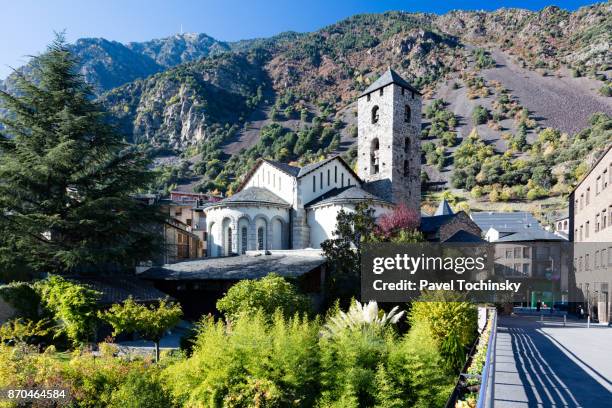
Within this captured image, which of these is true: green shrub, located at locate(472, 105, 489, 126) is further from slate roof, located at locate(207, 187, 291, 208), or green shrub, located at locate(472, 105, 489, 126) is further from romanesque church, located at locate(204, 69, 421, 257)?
slate roof, located at locate(207, 187, 291, 208)

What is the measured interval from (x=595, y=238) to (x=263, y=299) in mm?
27240

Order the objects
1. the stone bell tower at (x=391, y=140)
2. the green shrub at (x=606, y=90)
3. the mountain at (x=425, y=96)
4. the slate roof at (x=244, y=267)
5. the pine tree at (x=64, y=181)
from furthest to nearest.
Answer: the green shrub at (x=606, y=90), the mountain at (x=425, y=96), the stone bell tower at (x=391, y=140), the slate roof at (x=244, y=267), the pine tree at (x=64, y=181)

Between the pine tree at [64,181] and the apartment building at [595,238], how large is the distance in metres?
30.5

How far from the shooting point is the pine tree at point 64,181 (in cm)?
2412

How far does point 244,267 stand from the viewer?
29.8 metres

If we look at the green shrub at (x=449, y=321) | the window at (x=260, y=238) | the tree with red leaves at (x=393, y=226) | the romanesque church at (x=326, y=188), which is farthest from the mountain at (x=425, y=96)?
the green shrub at (x=449, y=321)

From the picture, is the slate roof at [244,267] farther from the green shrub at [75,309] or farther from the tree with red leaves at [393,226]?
the green shrub at [75,309]

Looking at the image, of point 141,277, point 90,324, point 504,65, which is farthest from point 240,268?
point 504,65

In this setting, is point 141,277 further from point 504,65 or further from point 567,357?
point 504,65

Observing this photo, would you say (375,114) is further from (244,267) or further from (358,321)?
(358,321)

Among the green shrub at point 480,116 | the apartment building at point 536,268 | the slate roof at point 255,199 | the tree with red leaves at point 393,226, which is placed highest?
the green shrub at point 480,116

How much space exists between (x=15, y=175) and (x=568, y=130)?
128500 millimetres

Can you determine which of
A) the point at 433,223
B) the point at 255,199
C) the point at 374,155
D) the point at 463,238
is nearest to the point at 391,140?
the point at 374,155

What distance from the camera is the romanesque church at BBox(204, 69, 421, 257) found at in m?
37.2
